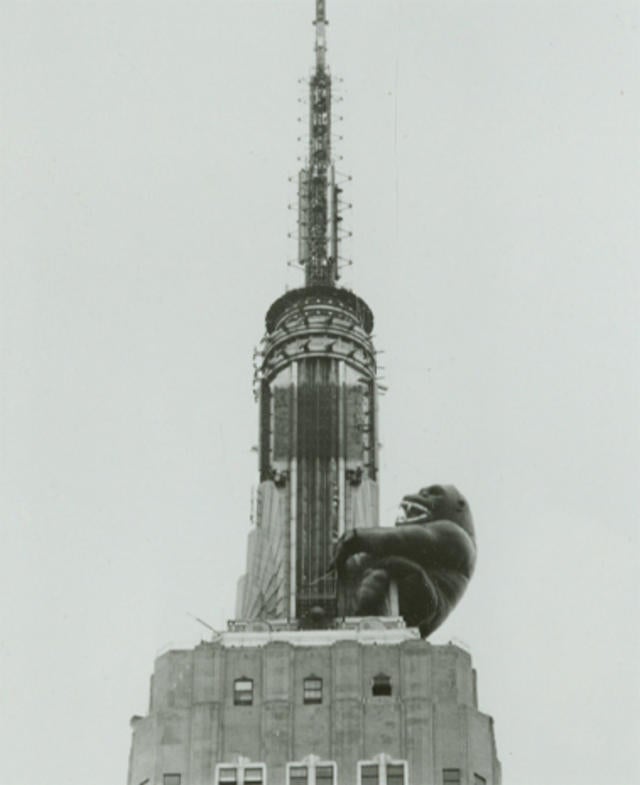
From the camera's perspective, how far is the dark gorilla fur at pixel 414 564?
481 feet

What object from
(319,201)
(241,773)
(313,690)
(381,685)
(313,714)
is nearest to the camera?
(241,773)

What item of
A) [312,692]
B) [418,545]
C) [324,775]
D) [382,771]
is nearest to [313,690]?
[312,692]

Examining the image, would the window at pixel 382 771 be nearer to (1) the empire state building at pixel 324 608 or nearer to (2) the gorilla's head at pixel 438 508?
(1) the empire state building at pixel 324 608

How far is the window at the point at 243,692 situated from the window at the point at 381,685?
7.16m

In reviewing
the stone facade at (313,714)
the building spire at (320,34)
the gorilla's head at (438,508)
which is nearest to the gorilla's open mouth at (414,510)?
the gorilla's head at (438,508)

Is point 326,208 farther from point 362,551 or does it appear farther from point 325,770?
point 325,770

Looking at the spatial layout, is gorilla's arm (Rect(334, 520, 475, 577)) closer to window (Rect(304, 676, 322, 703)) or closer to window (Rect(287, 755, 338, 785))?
window (Rect(304, 676, 322, 703))

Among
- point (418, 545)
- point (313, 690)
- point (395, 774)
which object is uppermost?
point (418, 545)

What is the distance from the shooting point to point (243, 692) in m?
129

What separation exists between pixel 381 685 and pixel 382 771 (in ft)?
22.1

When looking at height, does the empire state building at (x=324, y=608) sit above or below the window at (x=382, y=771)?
above

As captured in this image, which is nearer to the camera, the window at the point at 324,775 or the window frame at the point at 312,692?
the window at the point at 324,775

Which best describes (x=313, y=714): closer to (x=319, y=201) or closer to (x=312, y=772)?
(x=312, y=772)

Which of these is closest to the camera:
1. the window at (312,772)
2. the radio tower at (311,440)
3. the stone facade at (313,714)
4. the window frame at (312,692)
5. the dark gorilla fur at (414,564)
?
the window at (312,772)
